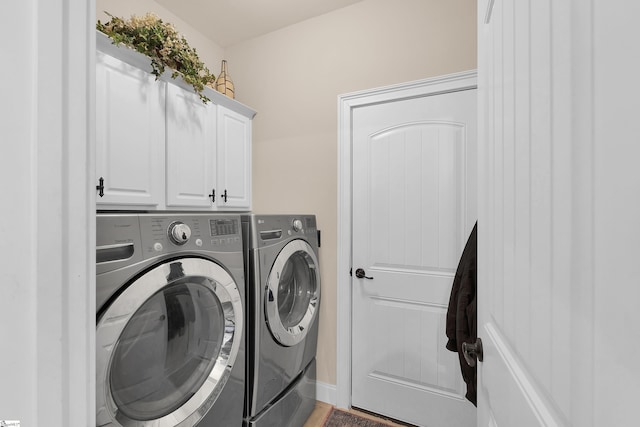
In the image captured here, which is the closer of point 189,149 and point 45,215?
point 45,215

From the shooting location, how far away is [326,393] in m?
1.97

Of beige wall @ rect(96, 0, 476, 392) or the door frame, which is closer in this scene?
beige wall @ rect(96, 0, 476, 392)

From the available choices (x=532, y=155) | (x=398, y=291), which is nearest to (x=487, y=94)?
(x=532, y=155)

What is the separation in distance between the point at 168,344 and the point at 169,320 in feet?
0.30

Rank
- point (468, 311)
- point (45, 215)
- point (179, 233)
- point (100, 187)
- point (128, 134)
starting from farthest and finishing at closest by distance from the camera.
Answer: point (128, 134) < point (100, 187) < point (468, 311) < point (179, 233) < point (45, 215)

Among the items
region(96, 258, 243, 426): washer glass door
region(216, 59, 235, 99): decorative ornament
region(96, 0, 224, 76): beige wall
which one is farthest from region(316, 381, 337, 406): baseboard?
region(96, 0, 224, 76): beige wall

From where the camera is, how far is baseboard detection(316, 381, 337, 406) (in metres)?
1.95

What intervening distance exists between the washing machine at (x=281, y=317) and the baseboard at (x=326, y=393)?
0.29ft

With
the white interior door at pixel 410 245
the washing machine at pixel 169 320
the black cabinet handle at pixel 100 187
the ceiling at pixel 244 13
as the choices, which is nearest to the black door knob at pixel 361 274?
the white interior door at pixel 410 245

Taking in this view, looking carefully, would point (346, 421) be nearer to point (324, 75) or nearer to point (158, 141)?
point (158, 141)

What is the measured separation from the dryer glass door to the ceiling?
164cm

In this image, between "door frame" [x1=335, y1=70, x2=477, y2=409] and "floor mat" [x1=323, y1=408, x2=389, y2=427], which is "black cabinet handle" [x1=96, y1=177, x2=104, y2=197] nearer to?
"door frame" [x1=335, y1=70, x2=477, y2=409]

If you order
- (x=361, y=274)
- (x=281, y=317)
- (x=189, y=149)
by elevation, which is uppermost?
(x=189, y=149)

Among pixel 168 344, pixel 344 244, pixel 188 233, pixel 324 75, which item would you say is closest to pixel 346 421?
pixel 344 244
